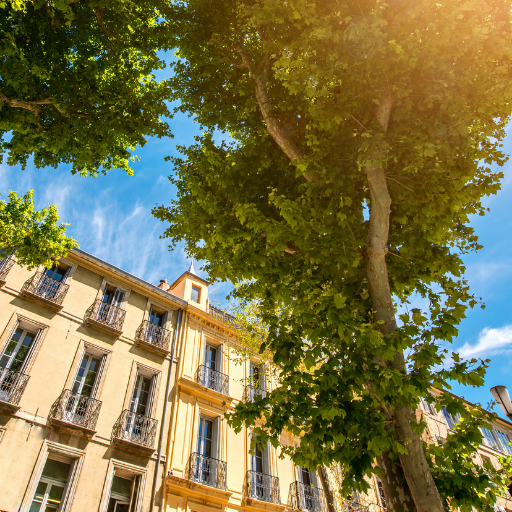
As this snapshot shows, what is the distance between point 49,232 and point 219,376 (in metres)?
8.80

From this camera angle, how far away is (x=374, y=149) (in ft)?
22.0

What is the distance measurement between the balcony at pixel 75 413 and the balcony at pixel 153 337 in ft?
9.71

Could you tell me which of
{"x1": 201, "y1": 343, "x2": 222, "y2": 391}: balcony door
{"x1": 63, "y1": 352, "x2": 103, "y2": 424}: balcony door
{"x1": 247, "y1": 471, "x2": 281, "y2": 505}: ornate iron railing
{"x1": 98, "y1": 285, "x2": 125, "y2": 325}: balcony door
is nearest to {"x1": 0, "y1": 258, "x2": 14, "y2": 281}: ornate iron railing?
{"x1": 98, "y1": 285, "x2": 125, "y2": 325}: balcony door

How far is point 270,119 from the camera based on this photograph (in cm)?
837

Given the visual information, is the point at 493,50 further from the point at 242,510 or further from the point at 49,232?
the point at 242,510

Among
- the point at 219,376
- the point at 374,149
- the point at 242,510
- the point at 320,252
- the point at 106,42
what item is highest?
the point at 106,42

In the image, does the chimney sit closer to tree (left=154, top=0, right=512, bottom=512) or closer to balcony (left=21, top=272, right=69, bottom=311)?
balcony (left=21, top=272, right=69, bottom=311)

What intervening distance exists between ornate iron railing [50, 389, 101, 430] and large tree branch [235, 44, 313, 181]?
9.66 meters

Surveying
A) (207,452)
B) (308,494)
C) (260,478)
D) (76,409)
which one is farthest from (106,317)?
(308,494)

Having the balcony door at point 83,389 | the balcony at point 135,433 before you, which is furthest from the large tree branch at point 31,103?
the balcony at point 135,433

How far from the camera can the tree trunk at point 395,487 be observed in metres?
5.03

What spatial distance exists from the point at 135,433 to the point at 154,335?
3810mm

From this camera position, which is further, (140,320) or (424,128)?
(140,320)

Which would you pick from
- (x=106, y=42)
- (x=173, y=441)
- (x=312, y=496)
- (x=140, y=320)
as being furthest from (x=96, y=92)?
(x=312, y=496)
